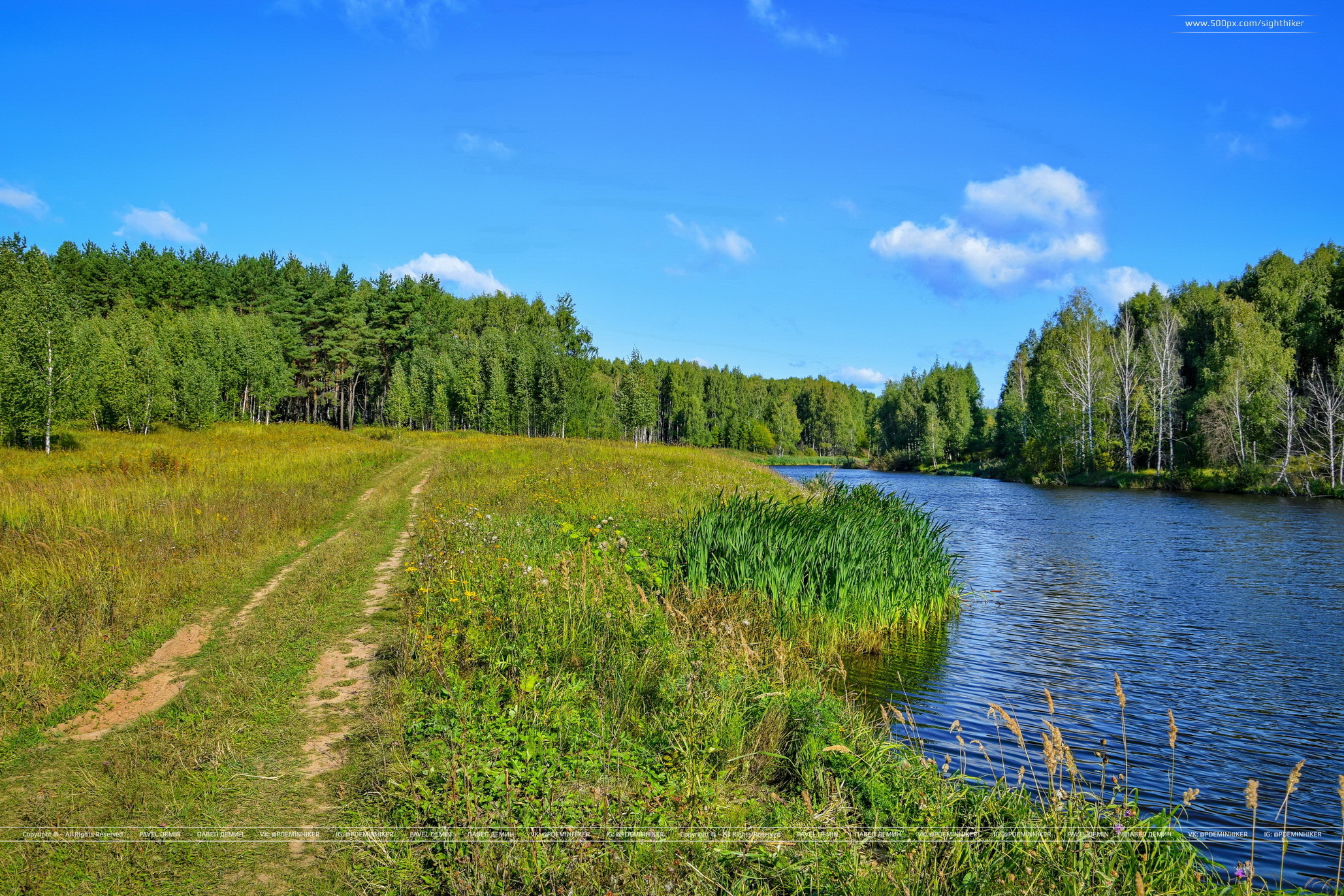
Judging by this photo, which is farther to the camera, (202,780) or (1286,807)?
(1286,807)

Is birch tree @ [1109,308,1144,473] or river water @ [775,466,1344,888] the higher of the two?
birch tree @ [1109,308,1144,473]

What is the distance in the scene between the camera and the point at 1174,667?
1083 centimetres

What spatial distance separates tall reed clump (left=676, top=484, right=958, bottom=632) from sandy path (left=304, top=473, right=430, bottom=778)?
4.71 m

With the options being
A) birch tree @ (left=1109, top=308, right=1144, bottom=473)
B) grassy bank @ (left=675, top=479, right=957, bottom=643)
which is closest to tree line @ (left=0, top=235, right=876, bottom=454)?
grassy bank @ (left=675, top=479, right=957, bottom=643)

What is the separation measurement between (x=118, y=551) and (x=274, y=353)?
60704mm

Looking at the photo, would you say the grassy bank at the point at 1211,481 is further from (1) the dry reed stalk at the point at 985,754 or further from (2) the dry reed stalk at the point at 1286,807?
(1) the dry reed stalk at the point at 985,754

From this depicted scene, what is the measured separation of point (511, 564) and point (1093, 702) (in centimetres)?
806

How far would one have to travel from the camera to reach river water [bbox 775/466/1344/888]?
6.97 meters

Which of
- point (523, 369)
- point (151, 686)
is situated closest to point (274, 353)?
point (523, 369)

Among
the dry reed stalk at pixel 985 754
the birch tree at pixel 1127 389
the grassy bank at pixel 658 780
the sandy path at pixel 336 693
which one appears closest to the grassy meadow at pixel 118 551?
the sandy path at pixel 336 693

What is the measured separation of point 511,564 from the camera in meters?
8.63

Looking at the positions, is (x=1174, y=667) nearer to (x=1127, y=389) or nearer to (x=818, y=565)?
(x=818, y=565)

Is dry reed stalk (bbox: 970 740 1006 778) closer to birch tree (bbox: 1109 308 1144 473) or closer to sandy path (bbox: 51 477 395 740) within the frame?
sandy path (bbox: 51 477 395 740)

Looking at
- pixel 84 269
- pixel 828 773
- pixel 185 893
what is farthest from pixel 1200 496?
pixel 84 269
